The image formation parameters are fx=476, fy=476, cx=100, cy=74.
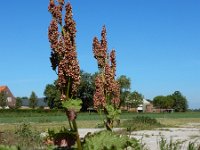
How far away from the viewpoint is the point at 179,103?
181 m

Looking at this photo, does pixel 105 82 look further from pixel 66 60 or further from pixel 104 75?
pixel 66 60

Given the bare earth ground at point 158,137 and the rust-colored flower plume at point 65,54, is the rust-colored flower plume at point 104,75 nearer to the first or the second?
the rust-colored flower plume at point 65,54

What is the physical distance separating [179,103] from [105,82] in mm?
178282

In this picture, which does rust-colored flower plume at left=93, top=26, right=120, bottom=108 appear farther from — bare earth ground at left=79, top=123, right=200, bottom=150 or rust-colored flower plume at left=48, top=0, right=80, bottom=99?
bare earth ground at left=79, top=123, right=200, bottom=150

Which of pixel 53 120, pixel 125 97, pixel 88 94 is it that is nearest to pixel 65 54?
pixel 53 120

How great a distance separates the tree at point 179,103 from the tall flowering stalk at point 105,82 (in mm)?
176735

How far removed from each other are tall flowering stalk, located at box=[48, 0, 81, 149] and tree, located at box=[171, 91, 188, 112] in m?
178

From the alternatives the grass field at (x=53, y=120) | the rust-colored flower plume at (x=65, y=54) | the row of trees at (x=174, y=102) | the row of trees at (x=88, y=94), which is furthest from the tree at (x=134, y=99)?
the rust-colored flower plume at (x=65, y=54)

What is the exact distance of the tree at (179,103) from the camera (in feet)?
591

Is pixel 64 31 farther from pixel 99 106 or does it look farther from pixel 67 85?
pixel 99 106

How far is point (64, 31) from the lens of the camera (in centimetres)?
409

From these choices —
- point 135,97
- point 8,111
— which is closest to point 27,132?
point 8,111

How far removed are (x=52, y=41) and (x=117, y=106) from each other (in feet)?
6.11

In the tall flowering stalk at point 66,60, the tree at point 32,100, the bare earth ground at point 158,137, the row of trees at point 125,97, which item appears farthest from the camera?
the tree at point 32,100
